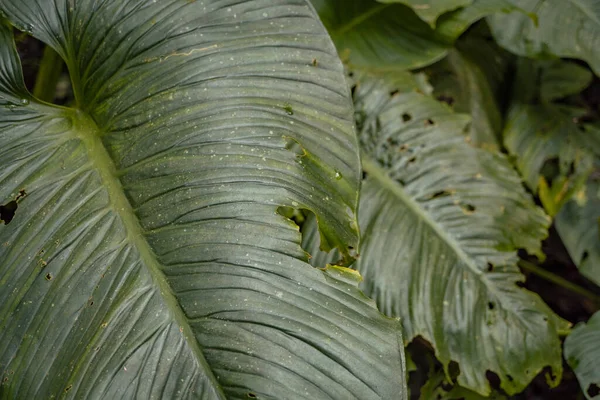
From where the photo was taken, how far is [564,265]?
5.92 feet

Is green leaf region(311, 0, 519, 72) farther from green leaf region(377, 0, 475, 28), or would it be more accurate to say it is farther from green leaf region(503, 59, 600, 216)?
green leaf region(503, 59, 600, 216)

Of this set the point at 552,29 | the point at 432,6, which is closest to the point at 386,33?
the point at 432,6

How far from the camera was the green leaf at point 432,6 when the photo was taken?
4.09 feet

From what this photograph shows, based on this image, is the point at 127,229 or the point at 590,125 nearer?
the point at 127,229

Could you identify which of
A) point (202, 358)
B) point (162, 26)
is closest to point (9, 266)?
point (202, 358)

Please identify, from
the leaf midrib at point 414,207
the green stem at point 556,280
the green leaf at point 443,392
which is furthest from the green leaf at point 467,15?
the green leaf at point 443,392

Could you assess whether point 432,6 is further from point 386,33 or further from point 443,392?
point 443,392

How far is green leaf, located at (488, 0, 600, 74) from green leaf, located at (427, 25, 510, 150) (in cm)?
20

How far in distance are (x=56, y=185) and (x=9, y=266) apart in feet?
0.44

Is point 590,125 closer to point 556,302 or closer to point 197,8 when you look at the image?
point 556,302

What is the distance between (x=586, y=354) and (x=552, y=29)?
32.1 inches

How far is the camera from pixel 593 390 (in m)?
1.14

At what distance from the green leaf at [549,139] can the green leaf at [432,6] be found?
46 centimetres

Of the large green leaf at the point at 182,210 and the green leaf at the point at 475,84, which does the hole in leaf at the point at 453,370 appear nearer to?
the large green leaf at the point at 182,210
